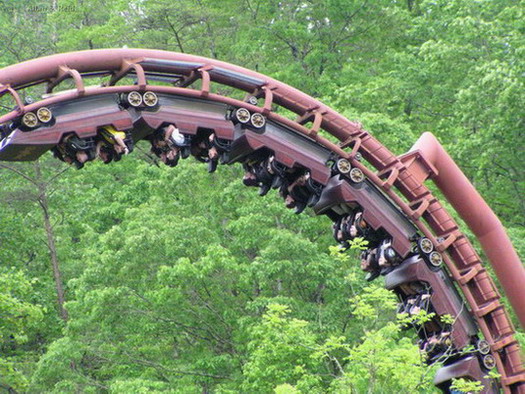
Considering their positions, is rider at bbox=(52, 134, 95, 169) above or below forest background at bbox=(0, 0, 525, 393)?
below

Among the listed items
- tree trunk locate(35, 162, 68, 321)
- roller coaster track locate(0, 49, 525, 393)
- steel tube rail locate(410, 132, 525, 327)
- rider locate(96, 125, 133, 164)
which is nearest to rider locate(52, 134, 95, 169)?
roller coaster track locate(0, 49, 525, 393)

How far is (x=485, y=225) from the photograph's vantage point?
11.2 meters

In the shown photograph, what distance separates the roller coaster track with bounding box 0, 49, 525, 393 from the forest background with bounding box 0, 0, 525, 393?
59cm

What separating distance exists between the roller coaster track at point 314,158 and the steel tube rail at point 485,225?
11 mm

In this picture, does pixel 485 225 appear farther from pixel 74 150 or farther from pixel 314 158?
pixel 74 150

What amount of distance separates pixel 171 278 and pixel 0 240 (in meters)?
9.49

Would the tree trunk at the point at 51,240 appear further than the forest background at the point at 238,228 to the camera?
Yes

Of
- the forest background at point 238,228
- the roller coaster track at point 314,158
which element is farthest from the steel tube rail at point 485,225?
the forest background at point 238,228

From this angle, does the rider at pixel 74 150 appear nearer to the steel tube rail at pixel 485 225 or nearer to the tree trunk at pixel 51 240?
the steel tube rail at pixel 485 225

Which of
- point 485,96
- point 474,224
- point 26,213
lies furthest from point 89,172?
point 474,224

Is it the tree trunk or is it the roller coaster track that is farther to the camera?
the tree trunk

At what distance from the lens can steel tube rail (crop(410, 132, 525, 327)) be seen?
11141 millimetres

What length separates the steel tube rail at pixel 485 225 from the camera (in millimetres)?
11141

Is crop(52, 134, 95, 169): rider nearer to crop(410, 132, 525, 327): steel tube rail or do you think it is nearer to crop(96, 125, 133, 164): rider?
crop(96, 125, 133, 164): rider
